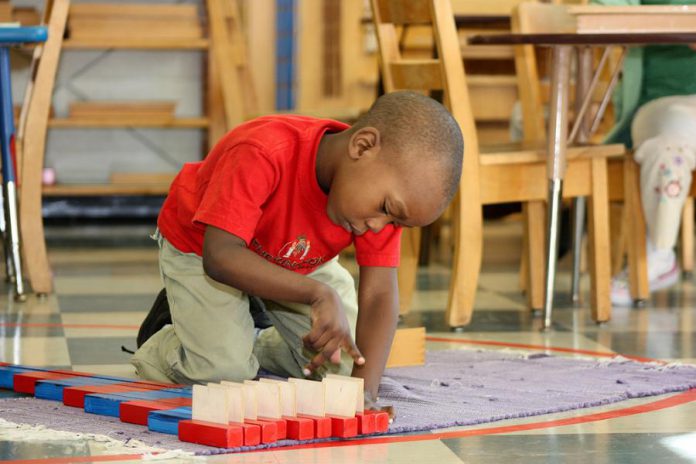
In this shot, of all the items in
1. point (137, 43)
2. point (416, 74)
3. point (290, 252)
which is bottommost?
point (290, 252)

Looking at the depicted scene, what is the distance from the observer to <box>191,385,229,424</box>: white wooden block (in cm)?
148

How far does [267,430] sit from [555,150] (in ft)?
4.80

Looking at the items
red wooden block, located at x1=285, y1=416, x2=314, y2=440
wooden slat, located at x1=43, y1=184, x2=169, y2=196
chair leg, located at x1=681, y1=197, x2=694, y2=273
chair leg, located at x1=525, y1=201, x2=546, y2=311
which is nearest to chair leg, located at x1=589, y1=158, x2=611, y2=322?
chair leg, located at x1=525, y1=201, x2=546, y2=311

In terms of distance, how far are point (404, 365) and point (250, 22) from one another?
4553mm

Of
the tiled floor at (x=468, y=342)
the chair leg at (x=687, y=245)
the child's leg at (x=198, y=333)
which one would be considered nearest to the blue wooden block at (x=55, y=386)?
the child's leg at (x=198, y=333)

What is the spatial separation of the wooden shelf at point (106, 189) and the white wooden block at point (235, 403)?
419 centimetres

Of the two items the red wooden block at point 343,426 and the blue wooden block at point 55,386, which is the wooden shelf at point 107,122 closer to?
the blue wooden block at point 55,386

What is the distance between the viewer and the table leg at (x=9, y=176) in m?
3.12

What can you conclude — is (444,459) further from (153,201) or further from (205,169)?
(153,201)

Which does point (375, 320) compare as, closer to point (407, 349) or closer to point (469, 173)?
point (407, 349)

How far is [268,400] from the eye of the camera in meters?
1.54

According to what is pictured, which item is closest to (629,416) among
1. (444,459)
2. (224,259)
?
(444,459)

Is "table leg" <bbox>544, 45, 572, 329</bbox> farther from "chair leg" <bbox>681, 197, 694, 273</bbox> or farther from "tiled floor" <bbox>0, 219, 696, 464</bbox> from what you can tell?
"chair leg" <bbox>681, 197, 694, 273</bbox>

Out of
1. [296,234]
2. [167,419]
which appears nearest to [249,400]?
[167,419]
